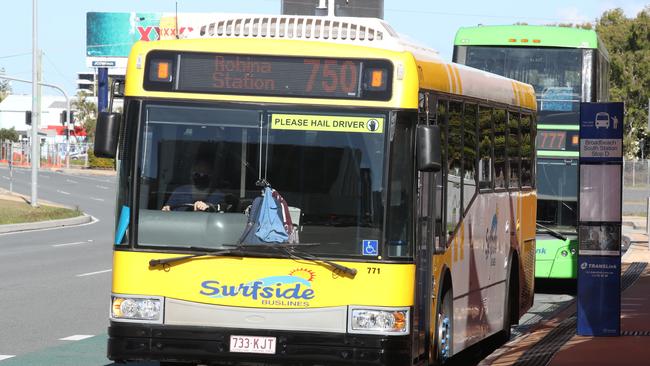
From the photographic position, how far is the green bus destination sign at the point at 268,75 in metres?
10.0

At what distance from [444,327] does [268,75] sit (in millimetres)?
2756

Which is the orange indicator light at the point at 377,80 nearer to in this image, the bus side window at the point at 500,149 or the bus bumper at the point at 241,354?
the bus bumper at the point at 241,354

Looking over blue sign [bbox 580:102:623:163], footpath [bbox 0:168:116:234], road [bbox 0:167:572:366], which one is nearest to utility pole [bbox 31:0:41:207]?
footpath [bbox 0:168:116:234]

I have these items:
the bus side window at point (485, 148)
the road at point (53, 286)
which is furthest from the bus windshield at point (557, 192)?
the bus side window at point (485, 148)

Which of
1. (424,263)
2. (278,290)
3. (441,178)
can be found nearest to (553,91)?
(441,178)

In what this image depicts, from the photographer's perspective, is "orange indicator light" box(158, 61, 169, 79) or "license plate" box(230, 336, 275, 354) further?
"orange indicator light" box(158, 61, 169, 79)

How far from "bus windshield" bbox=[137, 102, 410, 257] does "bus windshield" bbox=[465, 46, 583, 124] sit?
496 inches

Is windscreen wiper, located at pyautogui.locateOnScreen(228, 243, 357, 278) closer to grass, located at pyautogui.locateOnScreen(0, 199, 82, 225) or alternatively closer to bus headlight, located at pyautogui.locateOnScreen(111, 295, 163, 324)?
bus headlight, located at pyautogui.locateOnScreen(111, 295, 163, 324)

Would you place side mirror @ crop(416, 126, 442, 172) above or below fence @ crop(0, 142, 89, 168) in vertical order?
above

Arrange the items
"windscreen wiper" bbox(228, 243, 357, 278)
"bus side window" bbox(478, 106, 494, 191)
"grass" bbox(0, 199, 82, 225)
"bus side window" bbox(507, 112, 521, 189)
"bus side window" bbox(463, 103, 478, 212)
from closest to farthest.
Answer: "windscreen wiper" bbox(228, 243, 357, 278)
"bus side window" bbox(463, 103, 478, 212)
"bus side window" bbox(478, 106, 494, 191)
"bus side window" bbox(507, 112, 521, 189)
"grass" bbox(0, 199, 82, 225)

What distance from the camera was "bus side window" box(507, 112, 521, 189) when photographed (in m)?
15.5

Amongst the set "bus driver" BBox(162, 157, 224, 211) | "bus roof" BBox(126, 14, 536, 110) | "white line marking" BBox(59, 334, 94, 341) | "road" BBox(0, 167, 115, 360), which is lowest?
"road" BBox(0, 167, 115, 360)

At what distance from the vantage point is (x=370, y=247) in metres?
9.91

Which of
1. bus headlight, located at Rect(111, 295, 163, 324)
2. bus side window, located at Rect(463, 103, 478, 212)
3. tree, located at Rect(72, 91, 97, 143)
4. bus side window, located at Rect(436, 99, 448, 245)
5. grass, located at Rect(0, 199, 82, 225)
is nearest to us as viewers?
bus headlight, located at Rect(111, 295, 163, 324)
